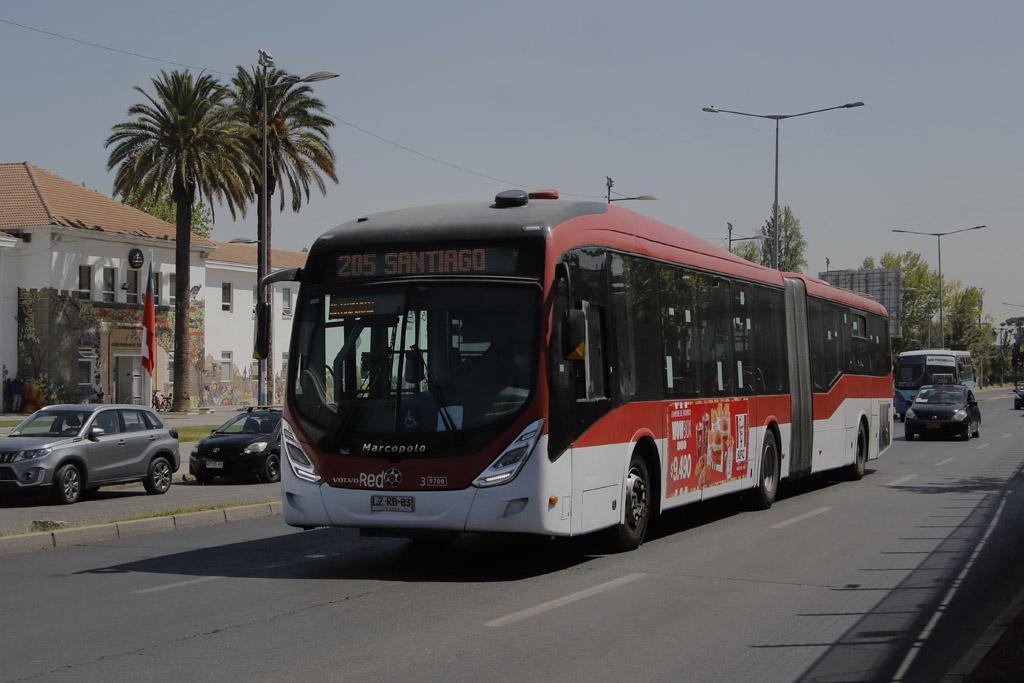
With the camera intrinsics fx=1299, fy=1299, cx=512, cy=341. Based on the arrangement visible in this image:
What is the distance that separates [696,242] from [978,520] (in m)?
5.13

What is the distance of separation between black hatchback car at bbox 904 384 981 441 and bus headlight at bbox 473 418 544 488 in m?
31.3

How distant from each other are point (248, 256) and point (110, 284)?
17936 mm

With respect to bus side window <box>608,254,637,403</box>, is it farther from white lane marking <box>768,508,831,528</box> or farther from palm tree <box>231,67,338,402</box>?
palm tree <box>231,67,338,402</box>

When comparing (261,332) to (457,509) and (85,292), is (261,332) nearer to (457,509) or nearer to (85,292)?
(457,509)

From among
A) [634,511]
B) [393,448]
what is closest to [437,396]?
[393,448]

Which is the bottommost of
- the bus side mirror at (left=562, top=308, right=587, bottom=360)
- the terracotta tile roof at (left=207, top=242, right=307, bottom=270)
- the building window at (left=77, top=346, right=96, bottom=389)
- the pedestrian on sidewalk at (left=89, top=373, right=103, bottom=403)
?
the pedestrian on sidewalk at (left=89, top=373, right=103, bottom=403)

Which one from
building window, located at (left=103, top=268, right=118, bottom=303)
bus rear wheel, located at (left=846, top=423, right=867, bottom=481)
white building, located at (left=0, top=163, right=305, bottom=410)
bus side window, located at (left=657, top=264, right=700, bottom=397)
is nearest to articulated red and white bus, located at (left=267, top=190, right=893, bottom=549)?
bus side window, located at (left=657, top=264, right=700, bottom=397)

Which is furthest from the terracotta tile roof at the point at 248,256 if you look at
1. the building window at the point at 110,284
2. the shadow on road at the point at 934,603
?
the shadow on road at the point at 934,603

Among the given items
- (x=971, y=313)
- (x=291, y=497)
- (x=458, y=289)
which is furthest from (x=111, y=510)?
(x=971, y=313)

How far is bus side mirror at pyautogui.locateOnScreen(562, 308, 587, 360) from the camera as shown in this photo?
36.5 ft

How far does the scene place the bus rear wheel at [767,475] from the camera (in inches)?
703

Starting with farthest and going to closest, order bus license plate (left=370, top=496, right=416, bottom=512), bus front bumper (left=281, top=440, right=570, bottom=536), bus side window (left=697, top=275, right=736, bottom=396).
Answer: bus side window (left=697, top=275, right=736, bottom=396) < bus license plate (left=370, top=496, right=416, bottom=512) < bus front bumper (left=281, top=440, right=570, bottom=536)

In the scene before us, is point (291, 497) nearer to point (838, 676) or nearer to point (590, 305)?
point (590, 305)

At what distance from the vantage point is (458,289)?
1152cm
